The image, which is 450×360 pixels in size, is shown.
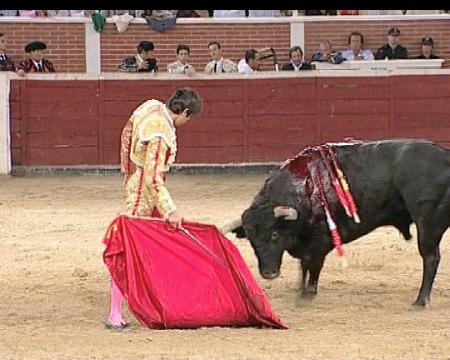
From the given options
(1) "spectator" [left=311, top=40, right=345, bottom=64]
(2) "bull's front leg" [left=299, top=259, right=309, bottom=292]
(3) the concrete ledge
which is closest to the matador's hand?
(2) "bull's front leg" [left=299, top=259, right=309, bottom=292]

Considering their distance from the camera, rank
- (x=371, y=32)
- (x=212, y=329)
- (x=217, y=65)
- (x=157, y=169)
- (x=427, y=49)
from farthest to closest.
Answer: (x=371, y=32) → (x=427, y=49) → (x=217, y=65) → (x=212, y=329) → (x=157, y=169)

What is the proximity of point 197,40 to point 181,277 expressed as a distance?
8.56m

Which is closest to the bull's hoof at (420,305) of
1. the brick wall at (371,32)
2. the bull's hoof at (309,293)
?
the bull's hoof at (309,293)

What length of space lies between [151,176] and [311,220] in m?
1.08

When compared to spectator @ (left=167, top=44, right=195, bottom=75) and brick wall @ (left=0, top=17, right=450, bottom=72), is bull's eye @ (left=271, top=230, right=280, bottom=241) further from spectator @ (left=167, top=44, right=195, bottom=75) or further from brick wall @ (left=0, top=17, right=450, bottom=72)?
brick wall @ (left=0, top=17, right=450, bottom=72)

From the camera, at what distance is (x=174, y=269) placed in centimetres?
497

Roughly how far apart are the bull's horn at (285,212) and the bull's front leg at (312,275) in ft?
1.29

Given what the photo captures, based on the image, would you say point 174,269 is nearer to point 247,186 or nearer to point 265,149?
point 247,186

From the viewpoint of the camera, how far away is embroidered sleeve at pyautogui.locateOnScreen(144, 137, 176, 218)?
188 inches

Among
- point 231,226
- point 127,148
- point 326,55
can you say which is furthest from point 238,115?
point 127,148

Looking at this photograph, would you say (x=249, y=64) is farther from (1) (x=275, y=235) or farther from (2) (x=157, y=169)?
(2) (x=157, y=169)

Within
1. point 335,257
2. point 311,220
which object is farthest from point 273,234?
point 335,257

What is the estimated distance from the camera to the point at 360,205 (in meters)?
5.53

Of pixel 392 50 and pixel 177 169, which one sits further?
pixel 392 50
